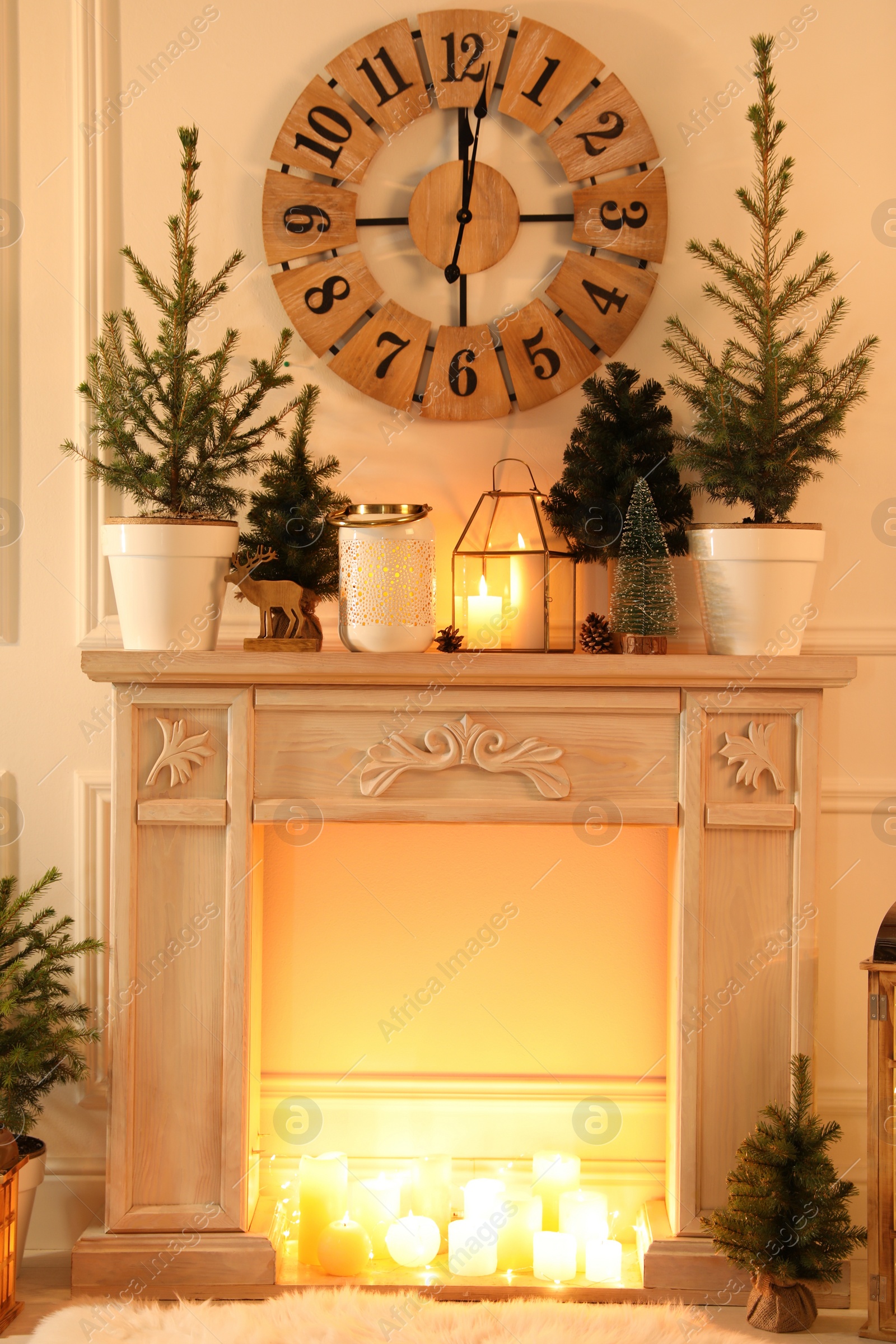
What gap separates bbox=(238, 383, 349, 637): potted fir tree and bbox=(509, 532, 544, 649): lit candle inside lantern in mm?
342

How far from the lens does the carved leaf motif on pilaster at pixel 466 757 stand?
174cm

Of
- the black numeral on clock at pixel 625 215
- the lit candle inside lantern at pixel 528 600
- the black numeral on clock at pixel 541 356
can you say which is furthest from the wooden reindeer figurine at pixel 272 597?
the black numeral on clock at pixel 625 215

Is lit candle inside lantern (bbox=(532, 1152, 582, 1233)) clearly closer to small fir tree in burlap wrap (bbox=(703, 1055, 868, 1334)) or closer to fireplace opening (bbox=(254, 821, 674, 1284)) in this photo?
fireplace opening (bbox=(254, 821, 674, 1284))

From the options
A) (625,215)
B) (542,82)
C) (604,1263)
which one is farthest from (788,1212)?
(542,82)

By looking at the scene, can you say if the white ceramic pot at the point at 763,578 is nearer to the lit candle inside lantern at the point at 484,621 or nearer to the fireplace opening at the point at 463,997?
the lit candle inside lantern at the point at 484,621

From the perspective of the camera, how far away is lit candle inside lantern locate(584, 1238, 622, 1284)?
180cm

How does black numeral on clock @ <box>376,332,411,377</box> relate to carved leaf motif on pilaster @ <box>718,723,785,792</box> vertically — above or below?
above

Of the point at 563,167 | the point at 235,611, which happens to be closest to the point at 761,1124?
the point at 235,611

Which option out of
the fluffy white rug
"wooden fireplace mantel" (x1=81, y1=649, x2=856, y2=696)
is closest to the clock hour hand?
"wooden fireplace mantel" (x1=81, y1=649, x2=856, y2=696)

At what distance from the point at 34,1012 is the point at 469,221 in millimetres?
1797

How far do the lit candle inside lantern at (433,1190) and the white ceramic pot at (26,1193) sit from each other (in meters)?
0.70

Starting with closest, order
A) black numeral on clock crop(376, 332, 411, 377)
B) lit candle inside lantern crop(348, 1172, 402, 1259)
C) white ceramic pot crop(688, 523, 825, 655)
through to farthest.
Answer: white ceramic pot crop(688, 523, 825, 655), lit candle inside lantern crop(348, 1172, 402, 1259), black numeral on clock crop(376, 332, 411, 377)

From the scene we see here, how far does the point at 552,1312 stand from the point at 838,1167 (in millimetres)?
713

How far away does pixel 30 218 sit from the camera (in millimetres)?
2074
